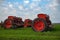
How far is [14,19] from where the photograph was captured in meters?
19.3

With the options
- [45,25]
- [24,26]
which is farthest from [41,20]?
[24,26]

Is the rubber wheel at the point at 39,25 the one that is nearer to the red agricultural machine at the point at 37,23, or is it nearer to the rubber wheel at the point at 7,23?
the red agricultural machine at the point at 37,23

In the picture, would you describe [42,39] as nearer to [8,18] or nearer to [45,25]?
[45,25]

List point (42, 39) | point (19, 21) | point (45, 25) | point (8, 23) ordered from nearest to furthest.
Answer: point (42, 39)
point (45, 25)
point (8, 23)
point (19, 21)

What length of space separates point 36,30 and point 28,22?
157 inches

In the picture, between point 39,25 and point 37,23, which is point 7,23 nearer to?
point 37,23

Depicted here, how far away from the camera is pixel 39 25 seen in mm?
16078

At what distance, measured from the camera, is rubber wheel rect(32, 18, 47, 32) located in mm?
15786

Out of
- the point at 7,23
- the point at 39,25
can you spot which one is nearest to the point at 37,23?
the point at 39,25

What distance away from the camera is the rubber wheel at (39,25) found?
1579cm

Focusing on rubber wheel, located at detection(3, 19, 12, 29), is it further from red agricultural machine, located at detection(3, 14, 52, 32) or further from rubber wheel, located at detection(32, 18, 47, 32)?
rubber wheel, located at detection(32, 18, 47, 32)

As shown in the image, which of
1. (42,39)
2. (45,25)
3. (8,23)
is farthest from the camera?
(8,23)

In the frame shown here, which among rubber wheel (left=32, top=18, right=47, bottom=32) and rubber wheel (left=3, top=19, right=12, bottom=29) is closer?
rubber wheel (left=32, top=18, right=47, bottom=32)

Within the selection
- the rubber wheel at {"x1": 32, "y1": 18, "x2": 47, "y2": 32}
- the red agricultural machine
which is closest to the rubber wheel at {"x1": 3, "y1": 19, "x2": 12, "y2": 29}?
the red agricultural machine
